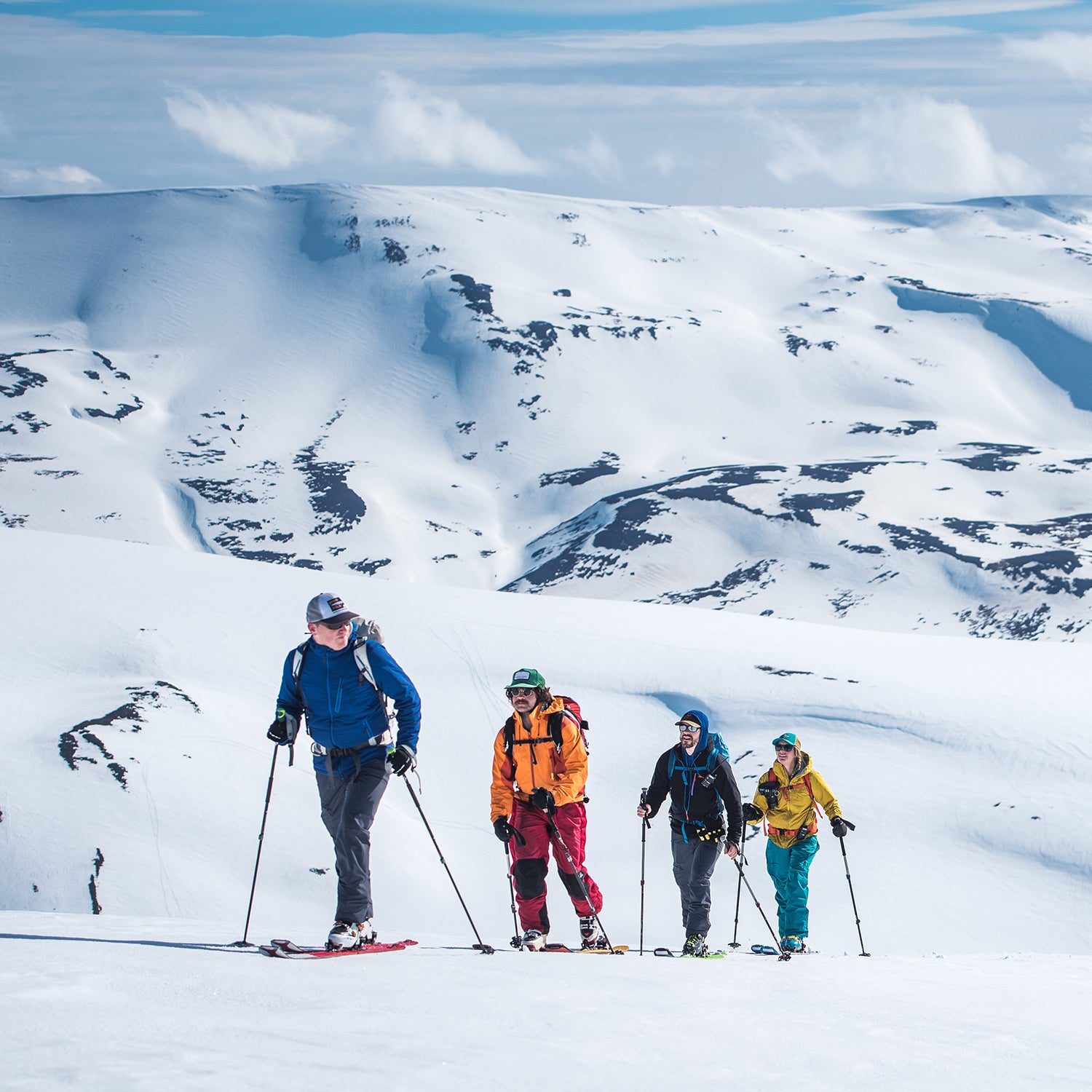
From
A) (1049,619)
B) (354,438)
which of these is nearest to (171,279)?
(354,438)

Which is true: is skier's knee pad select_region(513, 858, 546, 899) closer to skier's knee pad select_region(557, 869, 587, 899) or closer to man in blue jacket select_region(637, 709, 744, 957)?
skier's knee pad select_region(557, 869, 587, 899)

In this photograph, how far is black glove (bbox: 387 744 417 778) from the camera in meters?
7.80

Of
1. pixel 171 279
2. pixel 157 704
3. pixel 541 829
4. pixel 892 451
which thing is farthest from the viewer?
pixel 171 279

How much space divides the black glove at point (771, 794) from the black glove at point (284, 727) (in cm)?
515

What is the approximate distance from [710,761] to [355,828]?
3.70 m

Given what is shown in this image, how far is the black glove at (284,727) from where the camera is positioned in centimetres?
813

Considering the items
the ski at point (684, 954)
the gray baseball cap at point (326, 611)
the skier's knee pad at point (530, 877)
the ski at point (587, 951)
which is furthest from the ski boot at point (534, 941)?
the gray baseball cap at point (326, 611)

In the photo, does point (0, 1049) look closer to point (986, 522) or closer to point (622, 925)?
point (622, 925)

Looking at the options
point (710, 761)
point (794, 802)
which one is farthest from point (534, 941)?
point (794, 802)

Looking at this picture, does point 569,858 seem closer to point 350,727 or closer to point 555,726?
point 555,726

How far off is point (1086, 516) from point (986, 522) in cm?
938

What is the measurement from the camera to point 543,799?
973 cm

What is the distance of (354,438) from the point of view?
15150cm

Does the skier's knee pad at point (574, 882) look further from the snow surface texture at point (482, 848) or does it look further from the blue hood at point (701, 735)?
the blue hood at point (701, 735)
